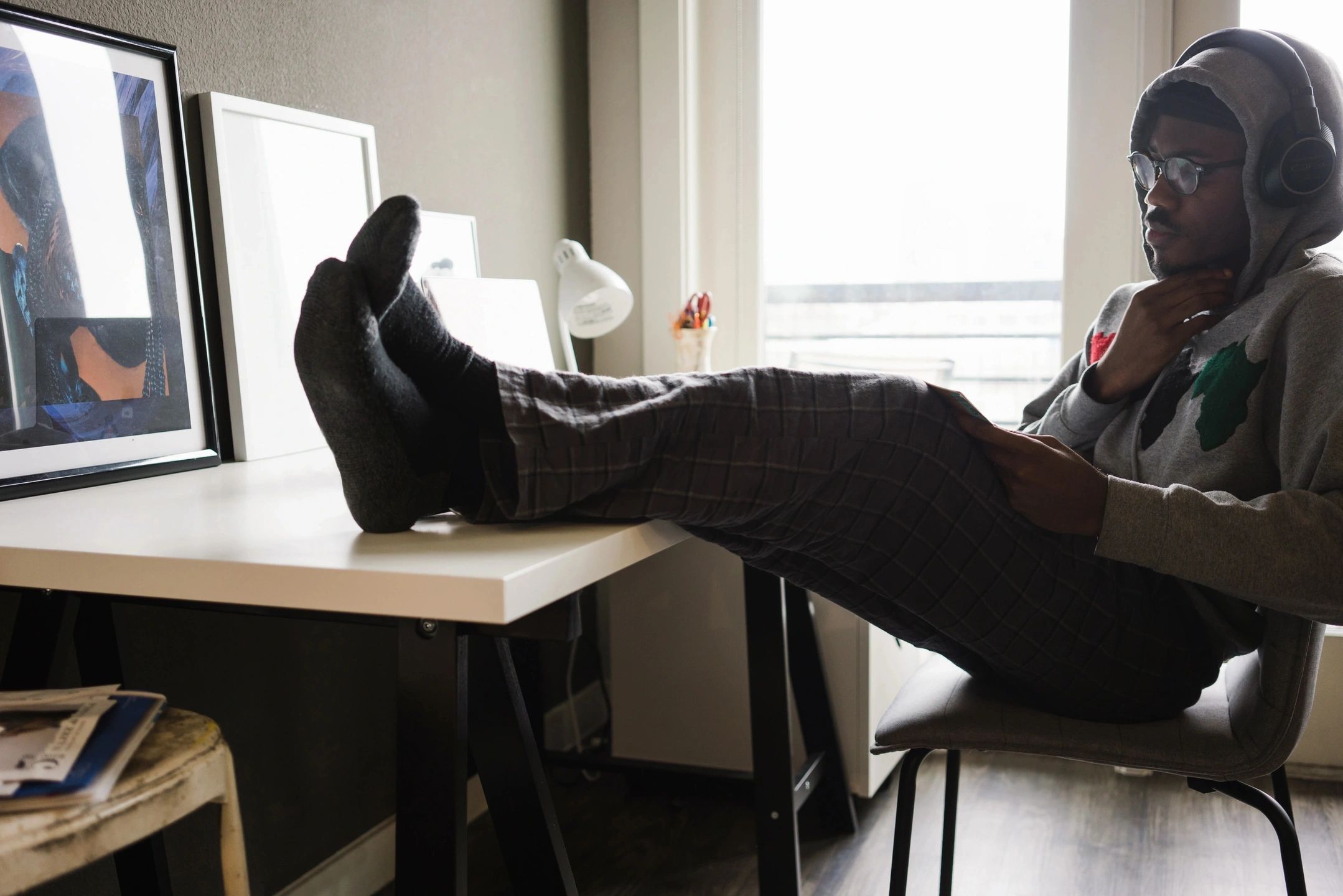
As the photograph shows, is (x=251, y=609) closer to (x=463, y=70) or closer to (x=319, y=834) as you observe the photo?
(x=319, y=834)

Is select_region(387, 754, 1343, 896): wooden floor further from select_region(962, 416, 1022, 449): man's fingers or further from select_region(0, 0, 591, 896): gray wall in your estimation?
select_region(962, 416, 1022, 449): man's fingers

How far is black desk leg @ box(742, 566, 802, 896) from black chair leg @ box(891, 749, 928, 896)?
342 millimetres

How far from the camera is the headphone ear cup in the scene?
1039 mm

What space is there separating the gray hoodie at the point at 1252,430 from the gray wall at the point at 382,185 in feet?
3.45

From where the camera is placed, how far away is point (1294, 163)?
3.43 ft

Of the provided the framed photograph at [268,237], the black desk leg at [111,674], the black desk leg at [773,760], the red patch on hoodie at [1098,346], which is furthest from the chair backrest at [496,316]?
the red patch on hoodie at [1098,346]

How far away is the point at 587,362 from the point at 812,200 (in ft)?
2.02

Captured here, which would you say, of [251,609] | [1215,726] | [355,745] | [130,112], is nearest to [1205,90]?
[1215,726]

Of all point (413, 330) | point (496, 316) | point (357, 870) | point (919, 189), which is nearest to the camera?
point (413, 330)

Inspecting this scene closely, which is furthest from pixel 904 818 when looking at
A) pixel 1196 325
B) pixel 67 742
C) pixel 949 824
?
pixel 67 742

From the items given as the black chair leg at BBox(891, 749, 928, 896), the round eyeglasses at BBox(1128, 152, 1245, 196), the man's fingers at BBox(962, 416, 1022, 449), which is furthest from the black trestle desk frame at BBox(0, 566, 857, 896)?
the round eyeglasses at BBox(1128, 152, 1245, 196)

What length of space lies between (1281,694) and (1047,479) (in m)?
0.28

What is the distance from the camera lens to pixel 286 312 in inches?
57.2

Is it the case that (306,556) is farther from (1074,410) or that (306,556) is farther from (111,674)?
(1074,410)
